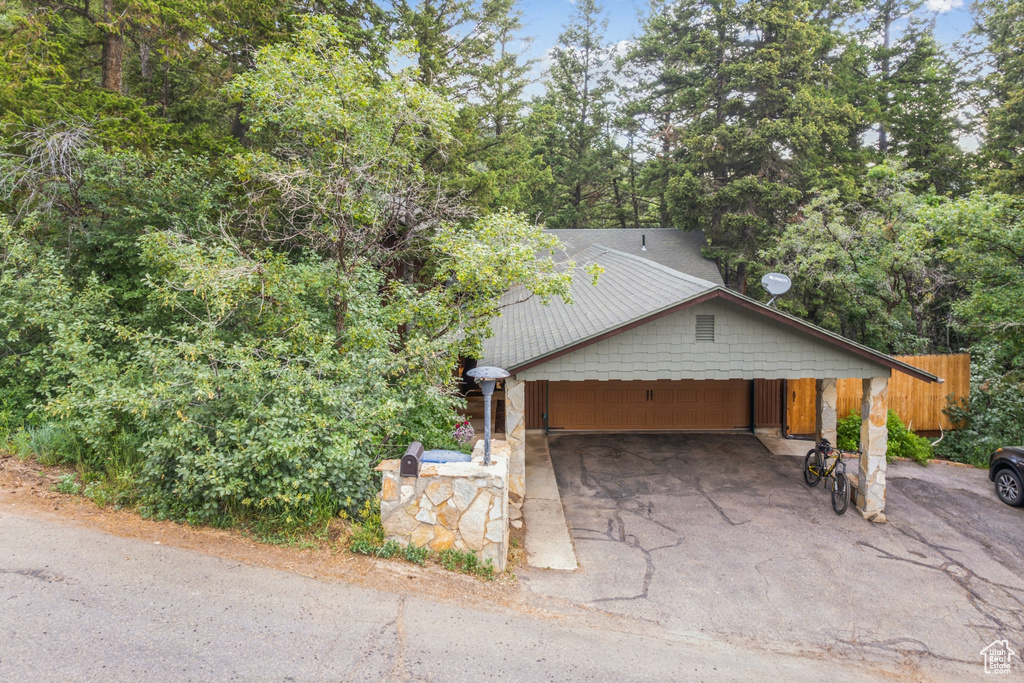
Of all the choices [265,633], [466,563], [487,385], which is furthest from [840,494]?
[265,633]

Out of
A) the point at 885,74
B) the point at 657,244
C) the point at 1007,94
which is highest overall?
the point at 885,74

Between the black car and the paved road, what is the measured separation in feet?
20.7

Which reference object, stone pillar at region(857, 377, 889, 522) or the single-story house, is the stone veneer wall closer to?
the single-story house

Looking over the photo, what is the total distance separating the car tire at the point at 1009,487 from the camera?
834 cm

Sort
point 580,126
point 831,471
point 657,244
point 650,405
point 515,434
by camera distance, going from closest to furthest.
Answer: point 515,434, point 831,471, point 650,405, point 657,244, point 580,126

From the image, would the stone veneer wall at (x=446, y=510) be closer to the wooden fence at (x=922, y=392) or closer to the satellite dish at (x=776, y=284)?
the satellite dish at (x=776, y=284)

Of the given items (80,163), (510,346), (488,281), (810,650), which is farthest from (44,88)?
(810,650)

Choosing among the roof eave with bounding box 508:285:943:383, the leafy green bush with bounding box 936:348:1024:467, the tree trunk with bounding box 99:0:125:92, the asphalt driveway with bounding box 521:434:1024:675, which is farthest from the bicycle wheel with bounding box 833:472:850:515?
the tree trunk with bounding box 99:0:125:92

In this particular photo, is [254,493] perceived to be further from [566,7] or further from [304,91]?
[566,7]

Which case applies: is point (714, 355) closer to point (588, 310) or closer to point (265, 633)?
point (588, 310)

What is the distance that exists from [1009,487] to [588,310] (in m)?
7.45

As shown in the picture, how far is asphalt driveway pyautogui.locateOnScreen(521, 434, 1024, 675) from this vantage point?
5.17m

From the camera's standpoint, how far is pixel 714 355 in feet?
24.8

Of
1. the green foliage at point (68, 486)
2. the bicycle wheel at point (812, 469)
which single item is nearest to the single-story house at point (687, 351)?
the bicycle wheel at point (812, 469)
